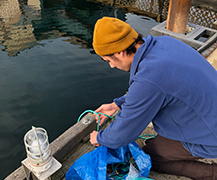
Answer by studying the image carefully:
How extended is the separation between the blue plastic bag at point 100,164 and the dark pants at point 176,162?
1.00 ft

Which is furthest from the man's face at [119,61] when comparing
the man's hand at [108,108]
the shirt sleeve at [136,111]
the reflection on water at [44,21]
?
the reflection on water at [44,21]

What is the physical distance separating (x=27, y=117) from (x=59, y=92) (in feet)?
4.28

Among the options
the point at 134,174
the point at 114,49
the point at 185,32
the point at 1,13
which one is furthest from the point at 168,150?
the point at 1,13

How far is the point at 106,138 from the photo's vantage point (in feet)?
6.70

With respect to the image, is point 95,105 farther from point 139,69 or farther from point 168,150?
point 139,69

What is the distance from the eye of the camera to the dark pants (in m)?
2.25

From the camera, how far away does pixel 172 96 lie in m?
1.61

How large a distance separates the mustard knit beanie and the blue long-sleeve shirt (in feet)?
0.51

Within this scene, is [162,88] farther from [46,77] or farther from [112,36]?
[46,77]

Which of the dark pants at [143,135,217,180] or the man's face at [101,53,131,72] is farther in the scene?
the dark pants at [143,135,217,180]

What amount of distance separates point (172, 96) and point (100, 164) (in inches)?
41.7

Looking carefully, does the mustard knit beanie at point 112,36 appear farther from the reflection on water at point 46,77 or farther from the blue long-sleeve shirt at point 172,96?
the reflection on water at point 46,77

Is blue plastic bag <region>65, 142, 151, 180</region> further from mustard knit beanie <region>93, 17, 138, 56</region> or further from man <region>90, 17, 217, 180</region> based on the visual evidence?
mustard knit beanie <region>93, 17, 138, 56</region>

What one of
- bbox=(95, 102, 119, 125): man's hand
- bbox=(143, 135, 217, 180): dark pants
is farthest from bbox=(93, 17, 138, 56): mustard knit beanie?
bbox=(143, 135, 217, 180): dark pants
